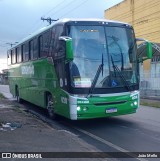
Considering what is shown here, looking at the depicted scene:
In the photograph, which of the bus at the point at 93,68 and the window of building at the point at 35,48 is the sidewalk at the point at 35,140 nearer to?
the bus at the point at 93,68

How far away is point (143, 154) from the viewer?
8.35m

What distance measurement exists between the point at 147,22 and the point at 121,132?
2298 centimetres

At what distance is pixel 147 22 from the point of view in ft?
107

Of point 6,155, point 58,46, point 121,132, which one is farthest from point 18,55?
point 6,155

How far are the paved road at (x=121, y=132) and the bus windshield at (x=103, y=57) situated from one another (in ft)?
4.56

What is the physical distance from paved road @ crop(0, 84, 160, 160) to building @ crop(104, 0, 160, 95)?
13.2 meters

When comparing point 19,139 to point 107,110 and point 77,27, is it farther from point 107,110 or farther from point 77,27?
point 77,27

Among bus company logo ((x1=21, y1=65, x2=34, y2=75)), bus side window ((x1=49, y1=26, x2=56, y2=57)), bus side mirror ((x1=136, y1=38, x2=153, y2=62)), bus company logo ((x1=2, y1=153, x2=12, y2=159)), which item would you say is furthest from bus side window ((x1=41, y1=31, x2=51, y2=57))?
bus company logo ((x1=2, y1=153, x2=12, y2=159))

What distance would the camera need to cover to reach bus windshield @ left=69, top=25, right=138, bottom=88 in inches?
442

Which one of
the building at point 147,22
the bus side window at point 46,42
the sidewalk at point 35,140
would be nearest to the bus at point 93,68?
the bus side window at point 46,42

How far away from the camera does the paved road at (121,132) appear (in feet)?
30.1

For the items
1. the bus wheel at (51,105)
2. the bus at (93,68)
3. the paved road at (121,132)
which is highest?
the bus at (93,68)

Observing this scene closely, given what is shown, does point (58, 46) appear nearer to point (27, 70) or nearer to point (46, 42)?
point (46, 42)

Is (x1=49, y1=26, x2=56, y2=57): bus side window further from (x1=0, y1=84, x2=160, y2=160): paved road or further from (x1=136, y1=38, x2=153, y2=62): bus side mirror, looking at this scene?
(x1=136, y1=38, x2=153, y2=62): bus side mirror
